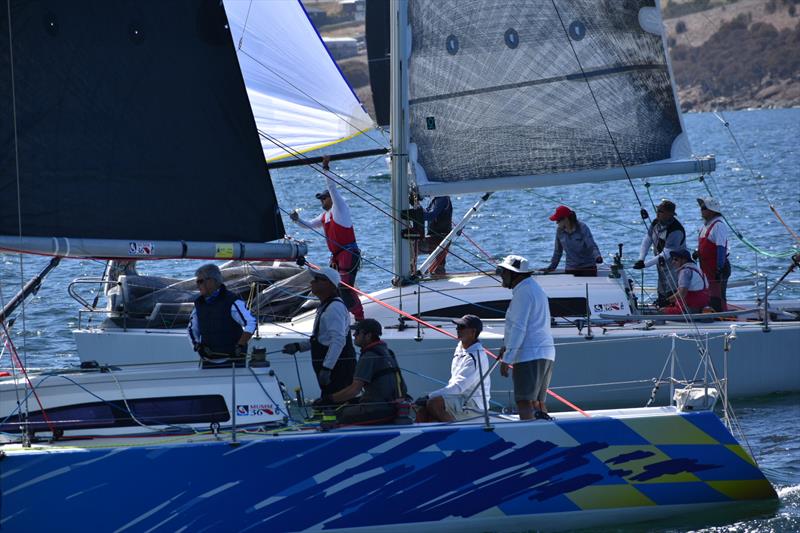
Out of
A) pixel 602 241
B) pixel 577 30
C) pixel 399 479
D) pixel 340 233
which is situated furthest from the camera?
pixel 602 241

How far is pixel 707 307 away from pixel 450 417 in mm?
4942

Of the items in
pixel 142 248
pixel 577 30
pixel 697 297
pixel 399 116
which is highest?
pixel 577 30

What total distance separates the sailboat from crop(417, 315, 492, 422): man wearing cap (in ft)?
0.78

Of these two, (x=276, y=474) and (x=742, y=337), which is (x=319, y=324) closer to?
(x=276, y=474)

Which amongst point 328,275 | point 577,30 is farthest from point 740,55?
point 328,275

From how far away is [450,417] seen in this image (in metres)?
9.08

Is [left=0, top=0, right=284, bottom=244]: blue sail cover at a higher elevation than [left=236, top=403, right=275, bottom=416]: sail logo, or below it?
higher

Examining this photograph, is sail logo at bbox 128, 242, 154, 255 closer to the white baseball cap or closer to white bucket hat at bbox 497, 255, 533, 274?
the white baseball cap

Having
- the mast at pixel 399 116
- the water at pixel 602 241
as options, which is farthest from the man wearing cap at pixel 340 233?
the water at pixel 602 241

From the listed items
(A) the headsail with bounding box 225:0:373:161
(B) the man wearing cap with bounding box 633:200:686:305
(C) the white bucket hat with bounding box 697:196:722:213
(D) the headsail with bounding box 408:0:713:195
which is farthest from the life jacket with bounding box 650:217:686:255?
(A) the headsail with bounding box 225:0:373:161

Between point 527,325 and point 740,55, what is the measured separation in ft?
307

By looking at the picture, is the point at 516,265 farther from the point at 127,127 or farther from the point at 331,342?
the point at 127,127

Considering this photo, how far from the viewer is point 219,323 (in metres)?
9.38

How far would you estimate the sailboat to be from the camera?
8.28 meters
